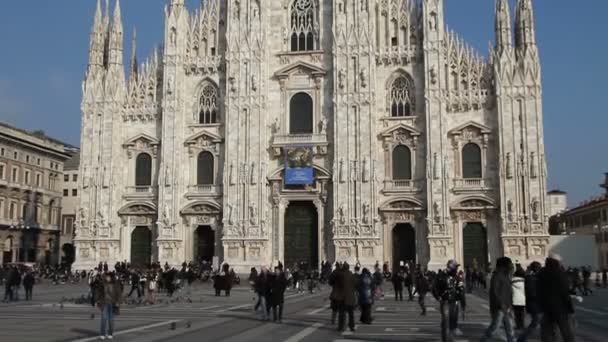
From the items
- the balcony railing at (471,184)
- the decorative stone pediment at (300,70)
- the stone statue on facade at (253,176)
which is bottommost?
the balcony railing at (471,184)

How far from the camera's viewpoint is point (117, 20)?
49.7 meters

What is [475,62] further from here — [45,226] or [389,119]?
[45,226]

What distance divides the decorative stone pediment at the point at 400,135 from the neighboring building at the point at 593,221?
25.9 metres

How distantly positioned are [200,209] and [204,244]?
2600mm

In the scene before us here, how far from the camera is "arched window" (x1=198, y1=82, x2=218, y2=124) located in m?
48.3

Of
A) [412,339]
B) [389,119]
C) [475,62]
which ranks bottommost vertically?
[412,339]

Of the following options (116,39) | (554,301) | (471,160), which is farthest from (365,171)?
(554,301)

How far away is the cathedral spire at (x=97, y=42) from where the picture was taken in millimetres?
49188

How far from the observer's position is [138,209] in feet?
157

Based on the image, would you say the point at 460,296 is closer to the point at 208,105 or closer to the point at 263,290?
the point at 263,290

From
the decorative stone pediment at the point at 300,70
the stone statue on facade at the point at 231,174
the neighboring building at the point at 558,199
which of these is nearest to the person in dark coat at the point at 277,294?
the stone statue on facade at the point at 231,174

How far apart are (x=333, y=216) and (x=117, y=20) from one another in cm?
2135

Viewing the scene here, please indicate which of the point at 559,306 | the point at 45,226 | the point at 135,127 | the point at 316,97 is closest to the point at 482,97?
the point at 316,97

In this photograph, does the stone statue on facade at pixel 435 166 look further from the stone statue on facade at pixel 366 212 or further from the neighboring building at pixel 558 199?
the neighboring building at pixel 558 199
